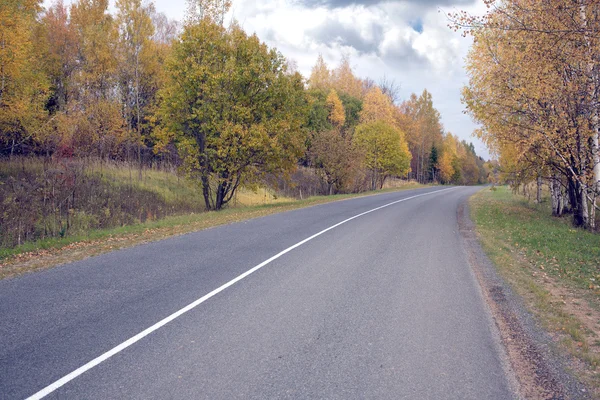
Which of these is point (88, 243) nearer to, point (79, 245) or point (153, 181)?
point (79, 245)

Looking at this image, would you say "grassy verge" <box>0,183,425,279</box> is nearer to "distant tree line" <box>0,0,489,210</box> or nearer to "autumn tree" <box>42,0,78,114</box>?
"distant tree line" <box>0,0,489,210</box>

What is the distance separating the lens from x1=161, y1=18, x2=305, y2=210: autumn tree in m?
22.5

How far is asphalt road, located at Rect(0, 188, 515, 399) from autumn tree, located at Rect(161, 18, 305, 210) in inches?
529

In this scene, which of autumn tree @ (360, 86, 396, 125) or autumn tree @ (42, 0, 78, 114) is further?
autumn tree @ (360, 86, 396, 125)

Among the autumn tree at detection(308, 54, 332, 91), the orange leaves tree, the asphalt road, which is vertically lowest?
the asphalt road

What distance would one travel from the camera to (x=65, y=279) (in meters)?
7.68

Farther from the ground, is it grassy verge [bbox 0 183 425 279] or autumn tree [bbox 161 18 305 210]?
autumn tree [bbox 161 18 305 210]

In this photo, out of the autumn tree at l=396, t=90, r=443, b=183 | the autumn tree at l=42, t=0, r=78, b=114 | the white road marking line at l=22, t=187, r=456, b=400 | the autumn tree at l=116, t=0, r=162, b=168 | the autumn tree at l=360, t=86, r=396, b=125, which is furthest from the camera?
the autumn tree at l=396, t=90, r=443, b=183

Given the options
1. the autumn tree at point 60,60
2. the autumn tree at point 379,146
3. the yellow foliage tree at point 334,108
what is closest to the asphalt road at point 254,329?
the autumn tree at point 60,60

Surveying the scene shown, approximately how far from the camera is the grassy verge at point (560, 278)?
5246 millimetres

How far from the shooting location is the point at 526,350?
16.7ft

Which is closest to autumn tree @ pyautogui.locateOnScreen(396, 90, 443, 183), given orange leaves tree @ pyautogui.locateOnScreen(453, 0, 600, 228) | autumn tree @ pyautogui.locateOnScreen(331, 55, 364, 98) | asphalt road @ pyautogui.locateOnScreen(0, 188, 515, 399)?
autumn tree @ pyautogui.locateOnScreen(331, 55, 364, 98)

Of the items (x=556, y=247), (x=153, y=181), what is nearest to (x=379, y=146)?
(x=153, y=181)

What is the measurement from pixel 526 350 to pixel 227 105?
66.4 feet
